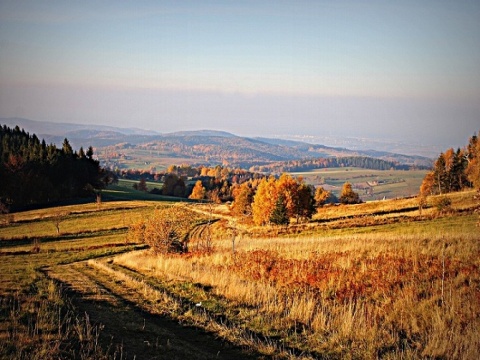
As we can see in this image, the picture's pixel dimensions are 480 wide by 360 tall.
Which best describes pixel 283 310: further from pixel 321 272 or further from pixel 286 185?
pixel 286 185

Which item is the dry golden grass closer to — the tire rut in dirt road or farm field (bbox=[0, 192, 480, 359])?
farm field (bbox=[0, 192, 480, 359])

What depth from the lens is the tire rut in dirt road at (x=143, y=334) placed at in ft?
26.1

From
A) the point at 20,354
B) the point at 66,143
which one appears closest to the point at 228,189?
the point at 66,143

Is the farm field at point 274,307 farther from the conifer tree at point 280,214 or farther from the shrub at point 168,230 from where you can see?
the conifer tree at point 280,214

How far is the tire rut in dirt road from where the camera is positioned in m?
7.96

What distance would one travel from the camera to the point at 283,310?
11.1 metres

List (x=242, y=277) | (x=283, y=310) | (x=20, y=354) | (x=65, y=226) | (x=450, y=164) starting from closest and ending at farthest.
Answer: (x=20, y=354)
(x=283, y=310)
(x=242, y=277)
(x=65, y=226)
(x=450, y=164)

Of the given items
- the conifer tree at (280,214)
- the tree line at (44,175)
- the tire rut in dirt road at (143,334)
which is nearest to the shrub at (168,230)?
the tire rut in dirt road at (143,334)

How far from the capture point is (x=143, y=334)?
29.9ft

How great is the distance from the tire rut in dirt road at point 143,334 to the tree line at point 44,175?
7653 centimetres

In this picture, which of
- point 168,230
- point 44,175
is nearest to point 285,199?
point 168,230

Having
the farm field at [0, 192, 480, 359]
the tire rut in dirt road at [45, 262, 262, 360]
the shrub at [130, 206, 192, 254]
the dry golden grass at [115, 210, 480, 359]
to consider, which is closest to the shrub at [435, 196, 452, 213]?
the farm field at [0, 192, 480, 359]

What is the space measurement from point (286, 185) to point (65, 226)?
39.6 meters

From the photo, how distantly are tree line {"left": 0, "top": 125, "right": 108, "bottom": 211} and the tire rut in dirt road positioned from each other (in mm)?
76529
